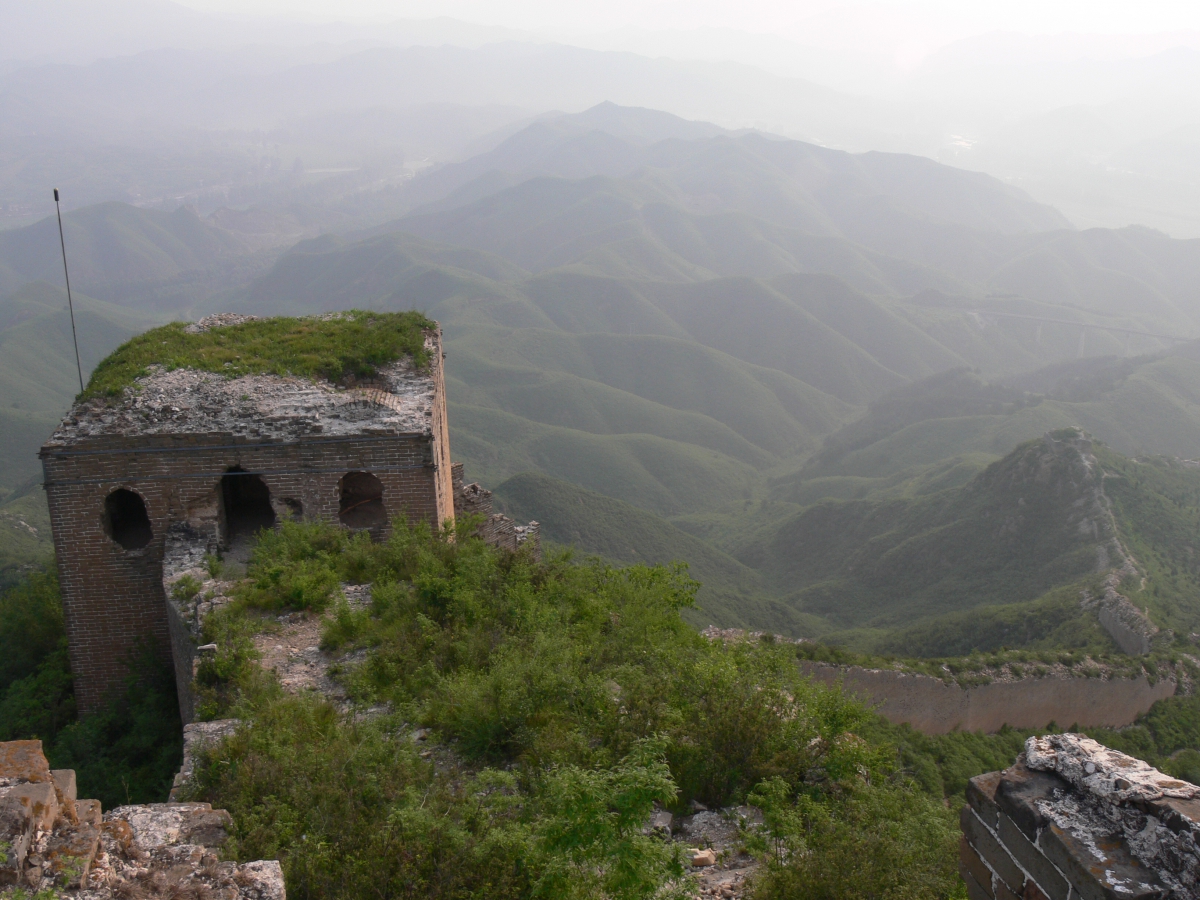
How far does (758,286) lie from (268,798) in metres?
123

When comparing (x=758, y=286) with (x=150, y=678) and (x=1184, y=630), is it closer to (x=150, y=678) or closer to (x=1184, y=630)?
(x=1184, y=630)

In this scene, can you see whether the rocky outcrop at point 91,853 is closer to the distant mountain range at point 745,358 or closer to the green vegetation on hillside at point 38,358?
the distant mountain range at point 745,358

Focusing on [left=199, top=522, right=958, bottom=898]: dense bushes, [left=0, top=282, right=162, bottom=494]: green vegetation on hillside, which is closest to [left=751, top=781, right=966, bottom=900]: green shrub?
[left=199, top=522, right=958, bottom=898]: dense bushes

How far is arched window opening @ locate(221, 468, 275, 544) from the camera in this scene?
13117 mm

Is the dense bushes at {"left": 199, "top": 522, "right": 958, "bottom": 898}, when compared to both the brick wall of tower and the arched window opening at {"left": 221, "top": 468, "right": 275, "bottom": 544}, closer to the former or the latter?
the brick wall of tower

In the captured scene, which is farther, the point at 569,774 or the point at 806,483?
the point at 806,483

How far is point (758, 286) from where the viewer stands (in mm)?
122750

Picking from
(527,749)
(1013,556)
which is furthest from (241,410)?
(1013,556)

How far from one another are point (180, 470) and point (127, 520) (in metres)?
2.08

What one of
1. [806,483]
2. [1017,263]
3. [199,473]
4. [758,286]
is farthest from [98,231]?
[199,473]

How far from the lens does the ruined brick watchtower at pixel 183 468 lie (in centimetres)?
1208

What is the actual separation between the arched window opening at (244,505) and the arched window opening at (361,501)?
1.17 metres

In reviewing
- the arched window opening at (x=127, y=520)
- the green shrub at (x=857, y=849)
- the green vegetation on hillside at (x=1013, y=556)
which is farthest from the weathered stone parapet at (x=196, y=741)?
the green vegetation on hillside at (x=1013, y=556)

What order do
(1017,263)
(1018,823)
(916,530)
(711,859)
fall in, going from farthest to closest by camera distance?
(1017,263) → (916,530) → (711,859) → (1018,823)
